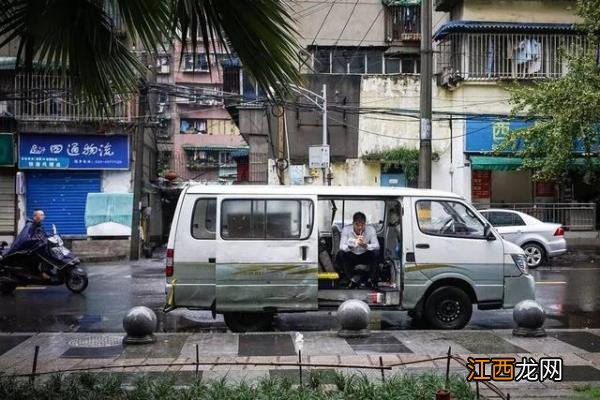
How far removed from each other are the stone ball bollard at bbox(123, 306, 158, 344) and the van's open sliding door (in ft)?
3.64

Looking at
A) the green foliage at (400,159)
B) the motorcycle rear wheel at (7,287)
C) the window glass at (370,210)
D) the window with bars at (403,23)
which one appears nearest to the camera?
the window glass at (370,210)

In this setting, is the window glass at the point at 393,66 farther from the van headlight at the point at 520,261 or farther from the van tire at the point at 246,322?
the van tire at the point at 246,322

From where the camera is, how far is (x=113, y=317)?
10.8m

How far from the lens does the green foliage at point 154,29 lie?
4.04m

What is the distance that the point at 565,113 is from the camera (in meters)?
17.6

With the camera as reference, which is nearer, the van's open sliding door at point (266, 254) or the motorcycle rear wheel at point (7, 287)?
the van's open sliding door at point (266, 254)

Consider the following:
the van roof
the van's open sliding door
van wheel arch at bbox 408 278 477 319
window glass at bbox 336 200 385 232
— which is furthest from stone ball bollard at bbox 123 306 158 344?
van wheel arch at bbox 408 278 477 319

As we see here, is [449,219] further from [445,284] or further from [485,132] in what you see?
[485,132]

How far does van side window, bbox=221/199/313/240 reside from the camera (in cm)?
884

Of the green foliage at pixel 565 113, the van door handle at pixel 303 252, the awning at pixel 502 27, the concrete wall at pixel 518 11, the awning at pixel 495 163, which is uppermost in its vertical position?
the concrete wall at pixel 518 11

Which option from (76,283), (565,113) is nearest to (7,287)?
(76,283)

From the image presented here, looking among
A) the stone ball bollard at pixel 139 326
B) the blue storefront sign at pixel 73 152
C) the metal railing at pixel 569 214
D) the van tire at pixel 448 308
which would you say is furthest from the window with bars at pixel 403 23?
the stone ball bollard at pixel 139 326

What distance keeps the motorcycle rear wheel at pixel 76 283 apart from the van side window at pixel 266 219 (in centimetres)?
609

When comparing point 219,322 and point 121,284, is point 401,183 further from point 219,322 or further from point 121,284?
point 219,322
